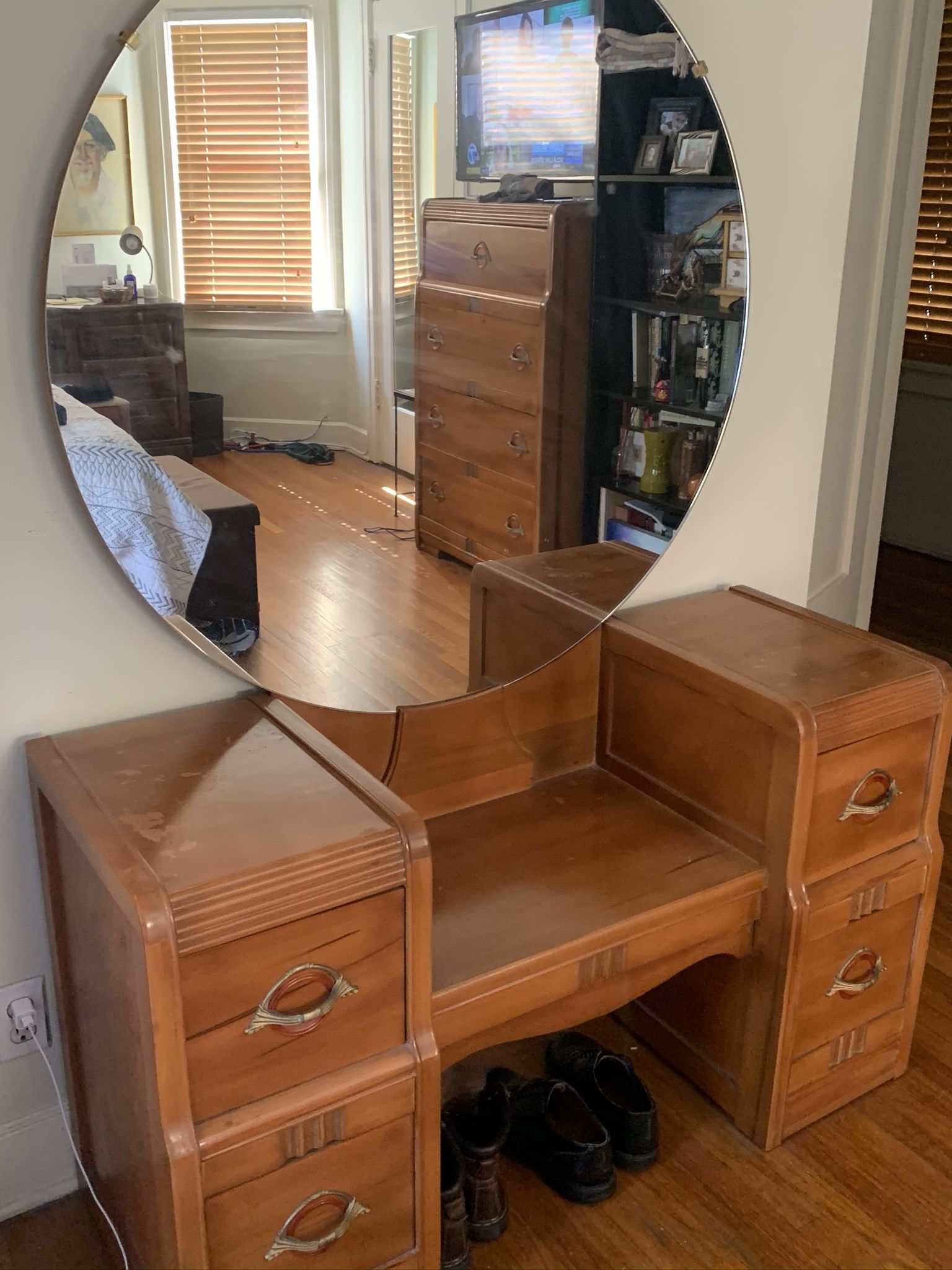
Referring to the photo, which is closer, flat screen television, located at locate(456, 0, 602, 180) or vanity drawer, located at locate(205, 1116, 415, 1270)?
vanity drawer, located at locate(205, 1116, 415, 1270)

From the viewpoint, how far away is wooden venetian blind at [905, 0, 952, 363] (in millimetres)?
4102

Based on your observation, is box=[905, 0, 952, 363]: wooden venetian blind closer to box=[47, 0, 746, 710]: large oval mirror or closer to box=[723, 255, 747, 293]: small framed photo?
box=[723, 255, 747, 293]: small framed photo

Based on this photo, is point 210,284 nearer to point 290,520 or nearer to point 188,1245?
point 290,520

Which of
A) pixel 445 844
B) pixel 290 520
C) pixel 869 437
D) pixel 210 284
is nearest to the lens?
pixel 210 284

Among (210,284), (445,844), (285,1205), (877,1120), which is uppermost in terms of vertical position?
(210,284)

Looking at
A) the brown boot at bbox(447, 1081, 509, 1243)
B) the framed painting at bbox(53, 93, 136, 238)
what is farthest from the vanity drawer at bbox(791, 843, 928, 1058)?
the framed painting at bbox(53, 93, 136, 238)

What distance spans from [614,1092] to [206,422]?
1.14 metres

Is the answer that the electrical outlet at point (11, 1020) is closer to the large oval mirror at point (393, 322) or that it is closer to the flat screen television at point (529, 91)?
the large oval mirror at point (393, 322)

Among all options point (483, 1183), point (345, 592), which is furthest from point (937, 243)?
point (483, 1183)

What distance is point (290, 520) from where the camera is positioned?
1424mm

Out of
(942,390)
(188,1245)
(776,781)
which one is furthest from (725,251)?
(942,390)

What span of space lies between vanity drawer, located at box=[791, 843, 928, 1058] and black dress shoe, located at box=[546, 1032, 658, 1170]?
0.25 metres

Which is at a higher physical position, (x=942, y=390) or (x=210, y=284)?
(x=210, y=284)

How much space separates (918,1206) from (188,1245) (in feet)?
3.43
